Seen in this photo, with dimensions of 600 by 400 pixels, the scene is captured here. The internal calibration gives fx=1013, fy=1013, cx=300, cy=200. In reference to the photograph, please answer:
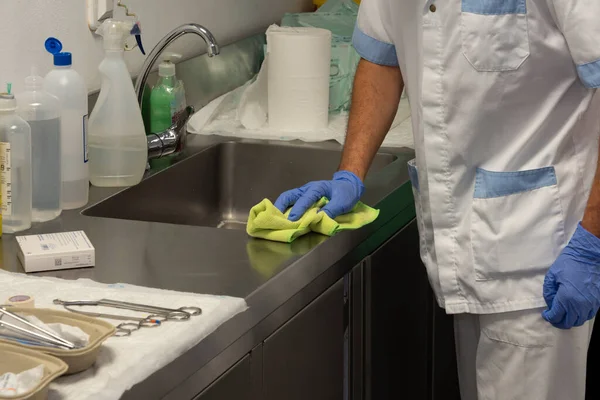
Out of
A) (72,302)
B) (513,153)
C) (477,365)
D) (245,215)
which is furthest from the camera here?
(245,215)

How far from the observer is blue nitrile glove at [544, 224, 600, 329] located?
4.98ft

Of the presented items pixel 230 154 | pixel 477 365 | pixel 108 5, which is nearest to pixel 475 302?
pixel 477 365

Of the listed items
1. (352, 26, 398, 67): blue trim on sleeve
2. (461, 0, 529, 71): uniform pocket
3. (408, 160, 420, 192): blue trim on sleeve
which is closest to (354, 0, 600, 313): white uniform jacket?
(461, 0, 529, 71): uniform pocket

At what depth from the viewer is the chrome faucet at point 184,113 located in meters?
2.04

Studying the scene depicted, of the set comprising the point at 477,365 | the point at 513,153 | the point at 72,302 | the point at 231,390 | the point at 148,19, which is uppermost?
the point at 148,19

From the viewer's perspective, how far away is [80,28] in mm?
2043

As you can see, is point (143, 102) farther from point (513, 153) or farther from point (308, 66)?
point (513, 153)

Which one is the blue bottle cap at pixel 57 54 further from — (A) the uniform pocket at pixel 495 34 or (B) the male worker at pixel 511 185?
(A) the uniform pocket at pixel 495 34

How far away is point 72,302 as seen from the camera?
4.20ft

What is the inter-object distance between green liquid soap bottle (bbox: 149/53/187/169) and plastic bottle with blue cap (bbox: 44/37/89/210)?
0.36 meters

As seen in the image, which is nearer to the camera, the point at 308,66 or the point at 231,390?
the point at 231,390

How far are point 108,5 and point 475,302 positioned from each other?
0.98 metres

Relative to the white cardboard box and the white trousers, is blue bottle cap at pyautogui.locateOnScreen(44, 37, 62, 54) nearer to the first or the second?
the white cardboard box

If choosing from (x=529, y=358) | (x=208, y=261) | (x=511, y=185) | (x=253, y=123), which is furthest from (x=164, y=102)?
(x=529, y=358)
